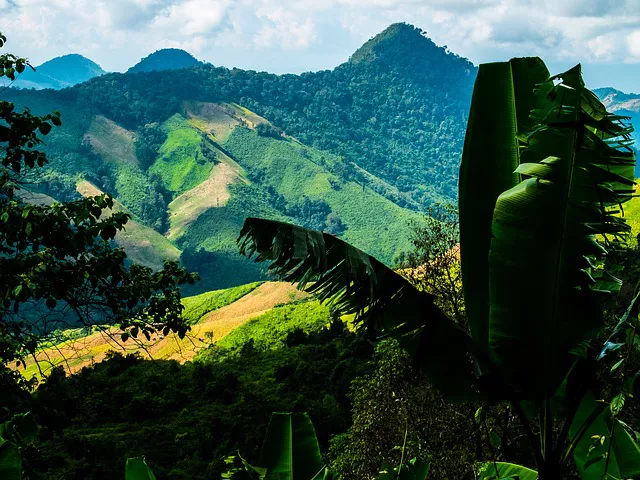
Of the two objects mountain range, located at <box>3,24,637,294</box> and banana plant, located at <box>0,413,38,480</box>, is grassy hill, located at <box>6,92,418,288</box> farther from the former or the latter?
banana plant, located at <box>0,413,38,480</box>

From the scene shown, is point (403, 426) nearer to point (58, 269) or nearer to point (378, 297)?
point (58, 269)

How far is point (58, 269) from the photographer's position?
5738 mm

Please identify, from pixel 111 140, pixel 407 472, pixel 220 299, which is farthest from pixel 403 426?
pixel 111 140

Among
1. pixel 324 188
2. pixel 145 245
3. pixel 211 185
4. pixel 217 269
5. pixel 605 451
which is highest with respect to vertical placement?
pixel 324 188

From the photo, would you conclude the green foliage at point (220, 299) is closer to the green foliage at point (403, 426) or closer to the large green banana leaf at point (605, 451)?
the green foliage at point (403, 426)

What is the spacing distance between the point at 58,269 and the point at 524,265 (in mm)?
4016

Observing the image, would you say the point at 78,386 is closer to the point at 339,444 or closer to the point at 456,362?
the point at 456,362

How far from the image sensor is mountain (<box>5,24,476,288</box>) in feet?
413

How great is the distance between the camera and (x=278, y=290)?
234 feet

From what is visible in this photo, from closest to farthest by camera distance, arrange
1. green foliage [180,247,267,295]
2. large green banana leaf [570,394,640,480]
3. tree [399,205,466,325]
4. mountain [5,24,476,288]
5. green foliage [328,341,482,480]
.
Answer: large green banana leaf [570,394,640,480]
green foliage [328,341,482,480]
tree [399,205,466,325]
green foliage [180,247,267,295]
mountain [5,24,476,288]

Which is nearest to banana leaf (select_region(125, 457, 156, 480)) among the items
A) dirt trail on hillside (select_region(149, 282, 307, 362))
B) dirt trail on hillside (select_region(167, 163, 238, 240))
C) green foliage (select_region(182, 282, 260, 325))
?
dirt trail on hillside (select_region(149, 282, 307, 362))

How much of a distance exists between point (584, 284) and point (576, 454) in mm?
1425

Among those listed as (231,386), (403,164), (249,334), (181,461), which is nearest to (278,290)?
(249,334)

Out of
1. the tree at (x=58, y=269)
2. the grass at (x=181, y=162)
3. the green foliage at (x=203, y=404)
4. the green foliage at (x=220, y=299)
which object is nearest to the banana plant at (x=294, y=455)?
the tree at (x=58, y=269)
